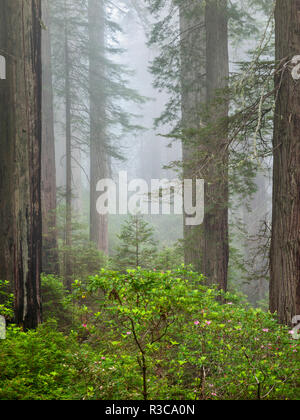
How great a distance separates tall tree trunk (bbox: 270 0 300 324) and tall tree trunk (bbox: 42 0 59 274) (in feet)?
22.3

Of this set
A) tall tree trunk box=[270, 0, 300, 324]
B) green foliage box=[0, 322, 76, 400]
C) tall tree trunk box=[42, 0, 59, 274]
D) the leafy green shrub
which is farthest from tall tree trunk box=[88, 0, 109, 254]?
the leafy green shrub

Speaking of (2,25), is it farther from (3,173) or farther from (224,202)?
(224,202)

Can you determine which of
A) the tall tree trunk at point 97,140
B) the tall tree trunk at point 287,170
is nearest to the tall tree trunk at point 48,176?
the tall tree trunk at point 97,140

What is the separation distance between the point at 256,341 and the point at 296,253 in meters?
1.70

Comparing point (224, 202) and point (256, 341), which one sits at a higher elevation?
point (224, 202)

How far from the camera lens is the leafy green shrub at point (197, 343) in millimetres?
3314

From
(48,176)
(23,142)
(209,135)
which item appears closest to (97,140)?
(48,176)

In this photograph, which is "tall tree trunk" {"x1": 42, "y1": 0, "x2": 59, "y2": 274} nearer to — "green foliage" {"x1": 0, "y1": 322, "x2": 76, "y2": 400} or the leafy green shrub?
→ "green foliage" {"x1": 0, "y1": 322, "x2": 76, "y2": 400}

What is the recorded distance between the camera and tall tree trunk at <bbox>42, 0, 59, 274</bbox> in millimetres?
10266

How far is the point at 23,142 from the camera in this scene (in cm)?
539

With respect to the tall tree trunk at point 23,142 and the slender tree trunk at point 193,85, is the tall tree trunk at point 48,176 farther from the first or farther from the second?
the tall tree trunk at point 23,142

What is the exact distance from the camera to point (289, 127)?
4.92 meters

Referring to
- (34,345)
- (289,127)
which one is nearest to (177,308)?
(34,345)
